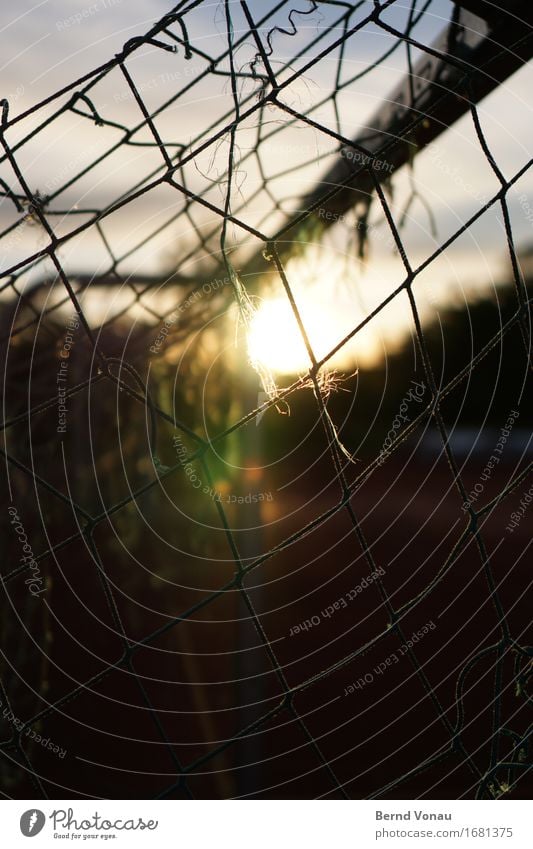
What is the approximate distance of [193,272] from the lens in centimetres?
131

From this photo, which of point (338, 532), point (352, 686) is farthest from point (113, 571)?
point (338, 532)

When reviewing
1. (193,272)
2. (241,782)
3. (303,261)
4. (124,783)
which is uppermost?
(193,272)

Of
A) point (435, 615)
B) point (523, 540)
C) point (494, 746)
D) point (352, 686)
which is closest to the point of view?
point (494, 746)

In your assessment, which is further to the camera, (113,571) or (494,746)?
(113,571)

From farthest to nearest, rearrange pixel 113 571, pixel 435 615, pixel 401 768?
1. pixel 435 615
2. pixel 113 571
3. pixel 401 768

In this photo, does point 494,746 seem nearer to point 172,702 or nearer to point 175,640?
point 172,702

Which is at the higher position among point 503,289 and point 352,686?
point 503,289

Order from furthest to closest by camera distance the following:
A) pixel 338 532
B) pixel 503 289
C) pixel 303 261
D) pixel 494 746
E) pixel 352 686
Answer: pixel 503 289
pixel 338 532
pixel 352 686
pixel 303 261
pixel 494 746

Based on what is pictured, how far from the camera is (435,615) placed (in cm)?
299

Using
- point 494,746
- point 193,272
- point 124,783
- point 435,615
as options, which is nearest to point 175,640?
point 124,783

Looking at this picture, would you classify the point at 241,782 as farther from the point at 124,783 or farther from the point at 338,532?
the point at 338,532

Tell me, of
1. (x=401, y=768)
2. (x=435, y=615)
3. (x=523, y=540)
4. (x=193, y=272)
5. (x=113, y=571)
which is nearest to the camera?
(x=193, y=272)

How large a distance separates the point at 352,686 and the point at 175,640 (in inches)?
22.9
